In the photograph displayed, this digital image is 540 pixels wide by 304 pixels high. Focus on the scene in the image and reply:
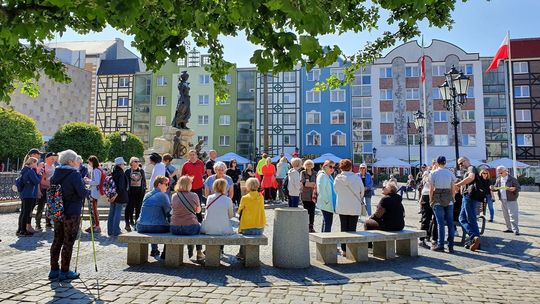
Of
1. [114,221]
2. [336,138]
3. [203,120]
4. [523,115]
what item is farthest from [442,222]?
[523,115]

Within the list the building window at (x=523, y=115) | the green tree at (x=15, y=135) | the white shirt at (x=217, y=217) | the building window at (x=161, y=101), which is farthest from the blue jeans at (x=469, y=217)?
the building window at (x=161, y=101)

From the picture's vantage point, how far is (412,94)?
162 ft

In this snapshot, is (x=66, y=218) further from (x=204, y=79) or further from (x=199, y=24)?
(x=204, y=79)

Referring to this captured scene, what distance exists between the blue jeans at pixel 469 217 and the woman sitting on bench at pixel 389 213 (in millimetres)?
2017

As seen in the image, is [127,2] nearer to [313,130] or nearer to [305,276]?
[305,276]

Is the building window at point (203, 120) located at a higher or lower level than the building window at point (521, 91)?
lower

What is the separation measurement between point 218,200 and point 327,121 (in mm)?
44272

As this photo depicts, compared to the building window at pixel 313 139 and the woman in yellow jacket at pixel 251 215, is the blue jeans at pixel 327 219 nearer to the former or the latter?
the woman in yellow jacket at pixel 251 215

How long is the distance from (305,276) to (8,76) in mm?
5990

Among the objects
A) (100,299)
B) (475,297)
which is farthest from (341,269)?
(100,299)

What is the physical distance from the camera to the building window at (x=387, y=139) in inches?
1934

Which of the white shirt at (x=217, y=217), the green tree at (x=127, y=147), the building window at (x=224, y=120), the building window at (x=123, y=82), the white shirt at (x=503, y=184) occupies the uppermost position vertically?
the building window at (x=123, y=82)

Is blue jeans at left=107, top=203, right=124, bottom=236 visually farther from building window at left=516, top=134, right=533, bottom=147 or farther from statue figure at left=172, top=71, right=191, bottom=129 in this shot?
building window at left=516, top=134, right=533, bottom=147

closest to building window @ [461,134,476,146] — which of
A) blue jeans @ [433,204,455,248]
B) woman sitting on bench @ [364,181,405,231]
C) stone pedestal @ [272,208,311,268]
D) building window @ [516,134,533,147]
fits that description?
building window @ [516,134,533,147]
